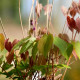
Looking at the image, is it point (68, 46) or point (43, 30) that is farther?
point (43, 30)

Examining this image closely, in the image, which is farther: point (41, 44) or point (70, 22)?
point (70, 22)

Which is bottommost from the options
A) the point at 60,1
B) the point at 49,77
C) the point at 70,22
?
the point at 49,77

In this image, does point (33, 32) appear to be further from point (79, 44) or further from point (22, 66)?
point (79, 44)

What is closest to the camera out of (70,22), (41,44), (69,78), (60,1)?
(41,44)

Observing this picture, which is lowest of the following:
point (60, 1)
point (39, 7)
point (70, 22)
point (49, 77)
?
point (49, 77)

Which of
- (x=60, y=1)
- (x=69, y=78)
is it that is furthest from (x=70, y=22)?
(x=69, y=78)

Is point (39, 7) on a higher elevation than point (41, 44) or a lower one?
higher

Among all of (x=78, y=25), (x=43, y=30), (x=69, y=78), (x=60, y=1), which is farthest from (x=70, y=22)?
(x=69, y=78)

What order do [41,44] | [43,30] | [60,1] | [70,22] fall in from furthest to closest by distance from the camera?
[60,1] → [43,30] → [70,22] → [41,44]

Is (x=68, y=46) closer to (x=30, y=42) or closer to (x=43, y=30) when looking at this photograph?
(x=30, y=42)
